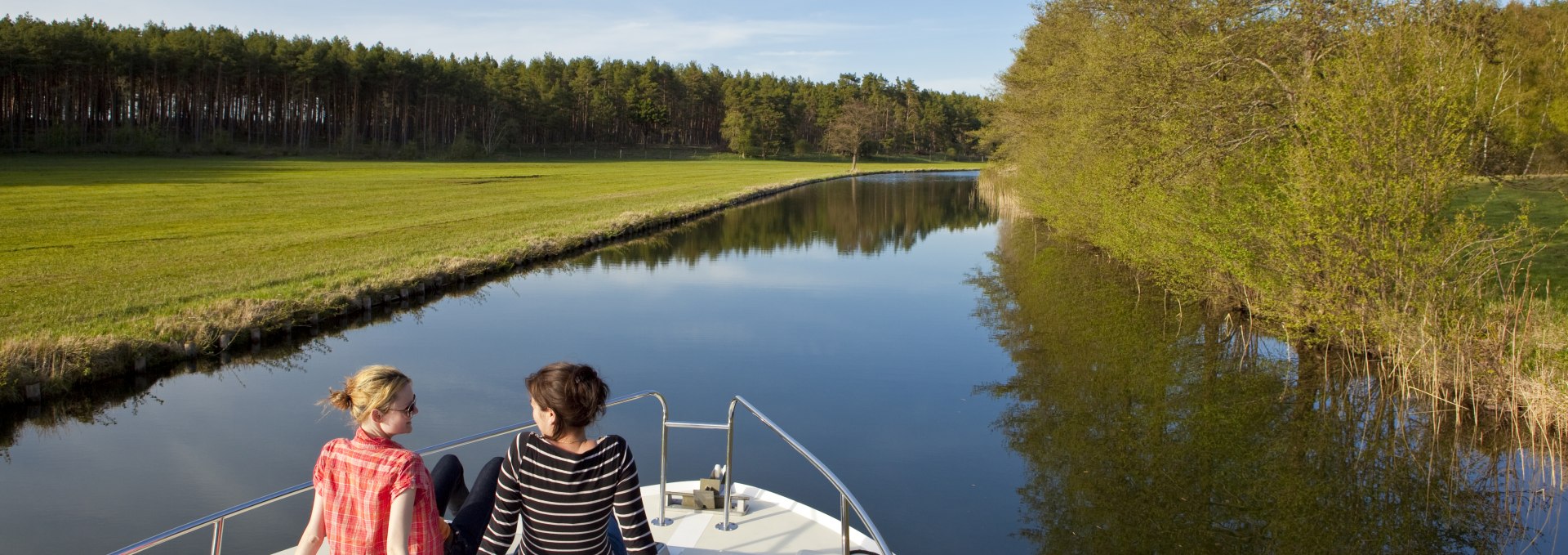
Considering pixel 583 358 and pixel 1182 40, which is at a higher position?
pixel 1182 40

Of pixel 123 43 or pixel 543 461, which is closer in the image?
pixel 543 461

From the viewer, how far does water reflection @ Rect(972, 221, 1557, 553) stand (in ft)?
30.2

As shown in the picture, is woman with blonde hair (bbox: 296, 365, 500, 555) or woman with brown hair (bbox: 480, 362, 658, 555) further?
woman with brown hair (bbox: 480, 362, 658, 555)

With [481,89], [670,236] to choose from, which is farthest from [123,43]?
[670,236]

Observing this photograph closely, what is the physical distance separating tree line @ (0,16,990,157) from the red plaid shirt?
204 ft

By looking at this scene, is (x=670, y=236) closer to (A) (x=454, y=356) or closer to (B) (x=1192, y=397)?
(A) (x=454, y=356)

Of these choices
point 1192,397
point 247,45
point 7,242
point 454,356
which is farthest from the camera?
point 247,45

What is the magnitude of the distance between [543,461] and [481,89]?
10774cm

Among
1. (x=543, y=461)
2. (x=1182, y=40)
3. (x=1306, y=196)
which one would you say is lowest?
(x=543, y=461)

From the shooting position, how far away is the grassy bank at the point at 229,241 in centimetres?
1480

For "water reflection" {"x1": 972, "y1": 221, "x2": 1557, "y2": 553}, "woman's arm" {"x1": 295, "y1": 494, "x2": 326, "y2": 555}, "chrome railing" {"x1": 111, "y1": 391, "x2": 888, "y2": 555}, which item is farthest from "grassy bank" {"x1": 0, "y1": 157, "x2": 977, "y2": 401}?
"water reflection" {"x1": 972, "y1": 221, "x2": 1557, "y2": 553}

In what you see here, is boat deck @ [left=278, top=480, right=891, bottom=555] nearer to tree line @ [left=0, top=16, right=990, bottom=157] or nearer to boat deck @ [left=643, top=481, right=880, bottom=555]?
boat deck @ [left=643, top=481, right=880, bottom=555]

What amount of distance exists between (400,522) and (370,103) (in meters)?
103

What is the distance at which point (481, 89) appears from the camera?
348 ft
